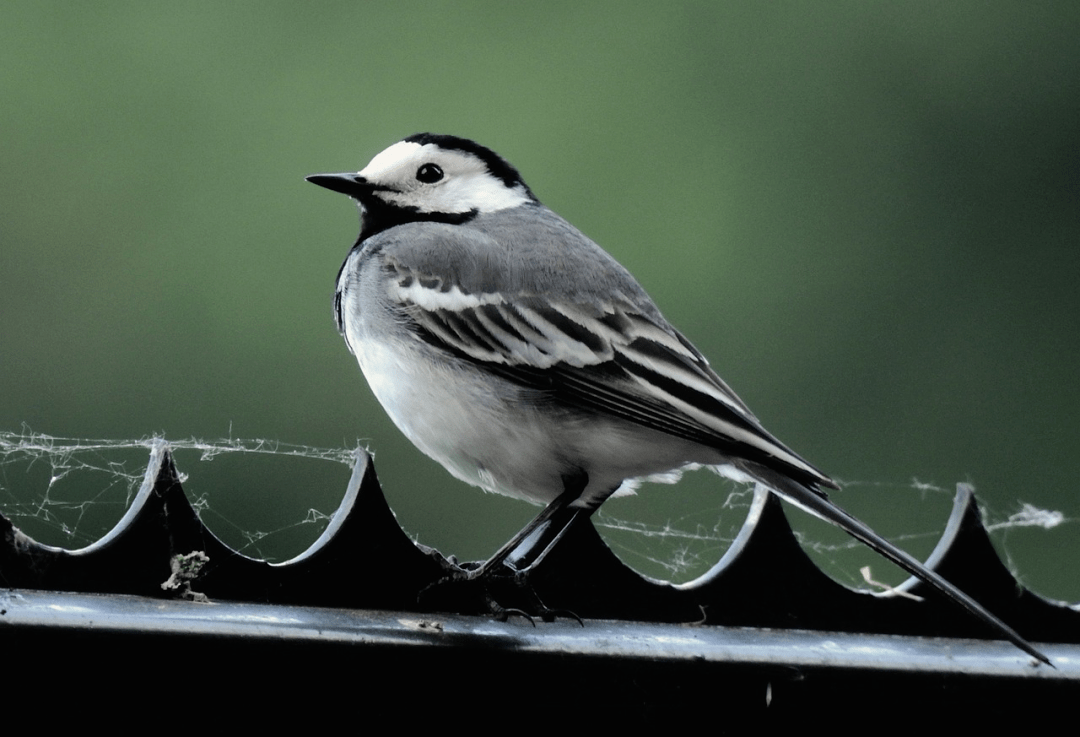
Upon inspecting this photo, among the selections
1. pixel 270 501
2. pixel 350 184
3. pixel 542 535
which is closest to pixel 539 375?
pixel 542 535

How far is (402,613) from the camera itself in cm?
160

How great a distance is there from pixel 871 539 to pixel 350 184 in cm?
158

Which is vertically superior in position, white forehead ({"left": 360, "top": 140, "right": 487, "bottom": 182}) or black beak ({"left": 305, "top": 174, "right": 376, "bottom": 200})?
white forehead ({"left": 360, "top": 140, "right": 487, "bottom": 182})

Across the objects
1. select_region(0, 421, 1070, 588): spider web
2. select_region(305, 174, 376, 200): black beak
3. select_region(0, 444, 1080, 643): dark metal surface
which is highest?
select_region(305, 174, 376, 200): black beak

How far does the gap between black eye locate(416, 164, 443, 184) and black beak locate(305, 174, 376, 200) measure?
0.39ft

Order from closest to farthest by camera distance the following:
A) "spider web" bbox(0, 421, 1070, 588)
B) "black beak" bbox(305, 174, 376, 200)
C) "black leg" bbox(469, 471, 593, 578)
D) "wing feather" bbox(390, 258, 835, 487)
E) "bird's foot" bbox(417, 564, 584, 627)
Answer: "bird's foot" bbox(417, 564, 584, 627) < "black leg" bbox(469, 471, 593, 578) < "wing feather" bbox(390, 258, 835, 487) < "black beak" bbox(305, 174, 376, 200) < "spider web" bbox(0, 421, 1070, 588)

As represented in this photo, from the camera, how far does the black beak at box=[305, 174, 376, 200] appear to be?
313 cm

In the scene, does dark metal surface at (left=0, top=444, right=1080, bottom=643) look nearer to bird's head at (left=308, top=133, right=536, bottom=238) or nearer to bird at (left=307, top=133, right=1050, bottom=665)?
bird at (left=307, top=133, right=1050, bottom=665)

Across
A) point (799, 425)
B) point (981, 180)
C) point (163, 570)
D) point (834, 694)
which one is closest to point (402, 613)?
point (163, 570)

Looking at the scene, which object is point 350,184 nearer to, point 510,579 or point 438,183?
point 438,183

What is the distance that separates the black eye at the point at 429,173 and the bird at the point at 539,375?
0.27 meters

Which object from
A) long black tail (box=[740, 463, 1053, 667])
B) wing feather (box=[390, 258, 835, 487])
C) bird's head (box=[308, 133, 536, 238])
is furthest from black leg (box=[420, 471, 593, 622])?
bird's head (box=[308, 133, 536, 238])

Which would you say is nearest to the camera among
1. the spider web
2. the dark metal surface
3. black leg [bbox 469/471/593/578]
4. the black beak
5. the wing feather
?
the dark metal surface

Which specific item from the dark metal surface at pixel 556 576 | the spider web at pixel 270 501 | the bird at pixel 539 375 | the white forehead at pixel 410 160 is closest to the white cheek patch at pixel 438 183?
the white forehead at pixel 410 160
